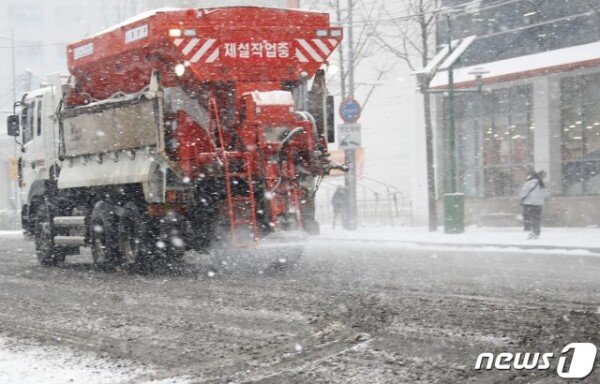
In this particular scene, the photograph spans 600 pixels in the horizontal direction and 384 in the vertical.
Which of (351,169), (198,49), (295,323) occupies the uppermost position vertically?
(198,49)

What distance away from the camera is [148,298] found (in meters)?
10.2

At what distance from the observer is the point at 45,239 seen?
15797mm

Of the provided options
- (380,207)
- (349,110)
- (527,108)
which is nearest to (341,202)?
(380,207)

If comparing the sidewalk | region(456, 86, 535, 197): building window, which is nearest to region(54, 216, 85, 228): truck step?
the sidewalk

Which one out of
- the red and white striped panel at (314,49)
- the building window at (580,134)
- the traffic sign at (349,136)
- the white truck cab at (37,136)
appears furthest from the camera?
the building window at (580,134)

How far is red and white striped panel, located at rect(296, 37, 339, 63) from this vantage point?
1332 cm

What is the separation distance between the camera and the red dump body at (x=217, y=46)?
12.5m

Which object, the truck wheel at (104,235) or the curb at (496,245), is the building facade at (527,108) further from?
the truck wheel at (104,235)

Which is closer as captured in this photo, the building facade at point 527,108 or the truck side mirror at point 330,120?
the truck side mirror at point 330,120

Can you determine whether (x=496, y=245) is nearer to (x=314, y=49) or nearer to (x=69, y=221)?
(x=314, y=49)

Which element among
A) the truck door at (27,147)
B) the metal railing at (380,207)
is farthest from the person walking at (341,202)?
the truck door at (27,147)

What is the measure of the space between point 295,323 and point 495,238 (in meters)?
13.7

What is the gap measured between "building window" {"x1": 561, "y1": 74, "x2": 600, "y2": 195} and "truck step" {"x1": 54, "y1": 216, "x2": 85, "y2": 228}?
15.0m

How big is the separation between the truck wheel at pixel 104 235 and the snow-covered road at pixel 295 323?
2.31ft
